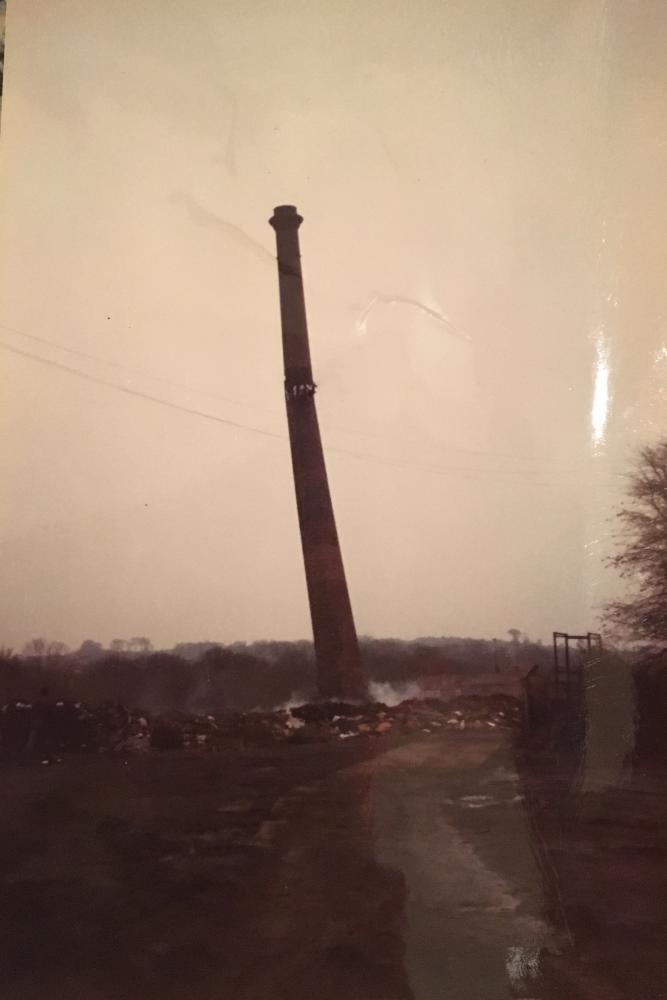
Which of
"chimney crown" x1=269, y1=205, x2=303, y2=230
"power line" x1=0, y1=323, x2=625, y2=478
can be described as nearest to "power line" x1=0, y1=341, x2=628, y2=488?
"power line" x1=0, y1=323, x2=625, y2=478

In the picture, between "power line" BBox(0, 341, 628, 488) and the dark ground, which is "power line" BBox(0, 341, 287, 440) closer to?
"power line" BBox(0, 341, 628, 488)

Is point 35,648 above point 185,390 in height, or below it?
below

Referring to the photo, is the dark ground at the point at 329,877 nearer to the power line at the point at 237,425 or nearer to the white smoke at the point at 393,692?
the white smoke at the point at 393,692

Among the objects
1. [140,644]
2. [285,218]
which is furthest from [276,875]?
[285,218]

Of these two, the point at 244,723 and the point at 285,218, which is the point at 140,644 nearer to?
the point at 244,723

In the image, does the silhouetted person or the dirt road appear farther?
the silhouetted person

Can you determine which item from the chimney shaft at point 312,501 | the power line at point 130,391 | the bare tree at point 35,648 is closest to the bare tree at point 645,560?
the chimney shaft at point 312,501
